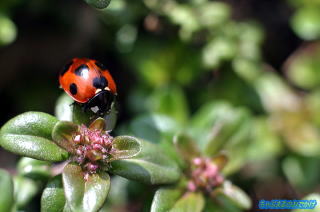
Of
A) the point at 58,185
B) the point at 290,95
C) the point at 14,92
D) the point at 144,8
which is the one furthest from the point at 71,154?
the point at 290,95

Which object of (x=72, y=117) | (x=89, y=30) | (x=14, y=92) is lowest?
(x=14, y=92)

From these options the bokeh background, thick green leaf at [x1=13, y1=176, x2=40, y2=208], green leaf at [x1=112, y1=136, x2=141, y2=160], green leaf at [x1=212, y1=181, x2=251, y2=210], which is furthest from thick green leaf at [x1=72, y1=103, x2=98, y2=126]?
the bokeh background

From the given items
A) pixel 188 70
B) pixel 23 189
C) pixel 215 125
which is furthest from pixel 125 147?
pixel 188 70

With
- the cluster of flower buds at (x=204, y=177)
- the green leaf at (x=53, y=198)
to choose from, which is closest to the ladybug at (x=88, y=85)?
the green leaf at (x=53, y=198)

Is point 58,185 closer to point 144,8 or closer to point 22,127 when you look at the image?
point 22,127

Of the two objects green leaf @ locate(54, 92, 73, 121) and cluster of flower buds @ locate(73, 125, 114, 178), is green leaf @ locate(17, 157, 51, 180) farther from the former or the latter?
cluster of flower buds @ locate(73, 125, 114, 178)
